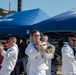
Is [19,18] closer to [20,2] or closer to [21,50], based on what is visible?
[21,50]

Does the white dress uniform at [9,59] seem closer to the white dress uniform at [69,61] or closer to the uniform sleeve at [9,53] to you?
the uniform sleeve at [9,53]

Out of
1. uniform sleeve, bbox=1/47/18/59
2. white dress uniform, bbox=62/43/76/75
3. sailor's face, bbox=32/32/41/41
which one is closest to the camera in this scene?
sailor's face, bbox=32/32/41/41

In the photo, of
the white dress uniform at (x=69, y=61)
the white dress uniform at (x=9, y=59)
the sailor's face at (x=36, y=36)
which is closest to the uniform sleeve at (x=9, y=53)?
the white dress uniform at (x=9, y=59)

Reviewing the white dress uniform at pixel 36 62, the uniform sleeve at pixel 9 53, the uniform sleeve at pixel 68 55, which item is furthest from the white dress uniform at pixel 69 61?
the uniform sleeve at pixel 9 53

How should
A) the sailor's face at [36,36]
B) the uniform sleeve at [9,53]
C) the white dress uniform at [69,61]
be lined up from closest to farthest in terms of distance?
1. the sailor's face at [36,36]
2. the white dress uniform at [69,61]
3. the uniform sleeve at [9,53]

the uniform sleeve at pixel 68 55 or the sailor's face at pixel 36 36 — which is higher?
the sailor's face at pixel 36 36

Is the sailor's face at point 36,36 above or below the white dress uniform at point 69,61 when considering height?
above

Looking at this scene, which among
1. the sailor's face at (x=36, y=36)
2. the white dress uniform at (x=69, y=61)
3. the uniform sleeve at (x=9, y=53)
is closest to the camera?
the sailor's face at (x=36, y=36)

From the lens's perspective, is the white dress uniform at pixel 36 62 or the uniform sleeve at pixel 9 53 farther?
the uniform sleeve at pixel 9 53

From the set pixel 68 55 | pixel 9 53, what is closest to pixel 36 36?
pixel 68 55

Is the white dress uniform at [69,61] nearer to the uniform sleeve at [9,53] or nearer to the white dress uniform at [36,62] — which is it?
the white dress uniform at [36,62]

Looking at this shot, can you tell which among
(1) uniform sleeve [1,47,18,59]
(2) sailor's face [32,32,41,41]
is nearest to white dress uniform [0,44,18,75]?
(1) uniform sleeve [1,47,18,59]

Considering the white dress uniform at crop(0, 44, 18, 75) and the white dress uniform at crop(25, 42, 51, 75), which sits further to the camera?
the white dress uniform at crop(0, 44, 18, 75)

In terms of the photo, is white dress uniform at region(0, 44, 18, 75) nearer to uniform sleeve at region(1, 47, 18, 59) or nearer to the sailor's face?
uniform sleeve at region(1, 47, 18, 59)
